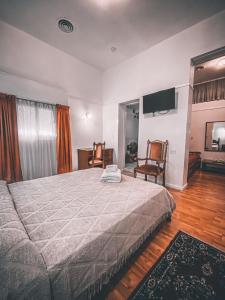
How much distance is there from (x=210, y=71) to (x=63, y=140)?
197 inches

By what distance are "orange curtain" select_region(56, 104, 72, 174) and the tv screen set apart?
216 cm

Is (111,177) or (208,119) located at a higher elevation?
(208,119)

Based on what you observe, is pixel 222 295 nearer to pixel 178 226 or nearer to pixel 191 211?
pixel 178 226

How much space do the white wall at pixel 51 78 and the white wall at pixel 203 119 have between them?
3.71 metres

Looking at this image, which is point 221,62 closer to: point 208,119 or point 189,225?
point 208,119

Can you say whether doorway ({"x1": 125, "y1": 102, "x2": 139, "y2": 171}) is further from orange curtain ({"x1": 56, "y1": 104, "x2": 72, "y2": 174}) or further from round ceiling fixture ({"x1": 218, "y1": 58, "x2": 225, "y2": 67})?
round ceiling fixture ({"x1": 218, "y1": 58, "x2": 225, "y2": 67})

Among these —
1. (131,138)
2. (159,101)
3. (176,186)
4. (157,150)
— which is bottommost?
(176,186)

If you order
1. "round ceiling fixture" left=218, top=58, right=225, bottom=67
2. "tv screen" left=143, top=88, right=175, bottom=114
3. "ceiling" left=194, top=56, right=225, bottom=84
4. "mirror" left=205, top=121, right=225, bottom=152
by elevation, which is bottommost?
"mirror" left=205, top=121, right=225, bottom=152

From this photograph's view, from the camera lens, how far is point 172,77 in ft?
9.93

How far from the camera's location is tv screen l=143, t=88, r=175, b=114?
9.77 ft

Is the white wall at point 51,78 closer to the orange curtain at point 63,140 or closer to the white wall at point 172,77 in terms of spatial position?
the orange curtain at point 63,140

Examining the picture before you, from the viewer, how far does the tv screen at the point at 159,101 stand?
2977 millimetres

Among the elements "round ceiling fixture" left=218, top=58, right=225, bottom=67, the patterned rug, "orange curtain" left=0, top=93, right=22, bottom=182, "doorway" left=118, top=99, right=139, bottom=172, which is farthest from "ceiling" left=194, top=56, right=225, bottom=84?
"orange curtain" left=0, top=93, right=22, bottom=182

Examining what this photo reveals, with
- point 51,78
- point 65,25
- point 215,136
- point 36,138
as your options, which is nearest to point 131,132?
point 215,136
